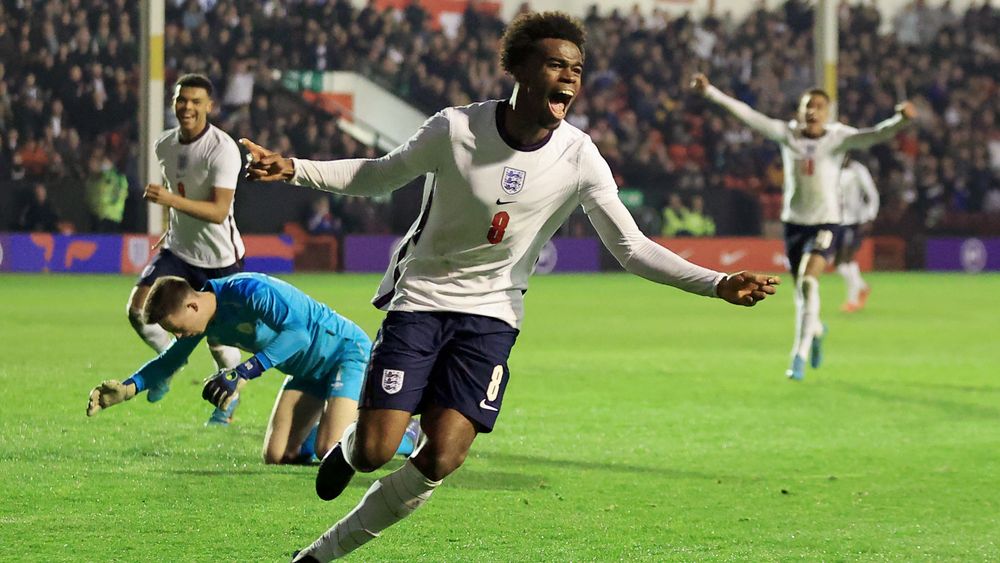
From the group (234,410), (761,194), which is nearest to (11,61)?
(761,194)

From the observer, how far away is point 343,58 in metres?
A: 30.2

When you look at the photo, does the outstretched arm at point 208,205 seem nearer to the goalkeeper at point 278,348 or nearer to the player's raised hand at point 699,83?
the goalkeeper at point 278,348

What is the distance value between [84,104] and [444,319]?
22.3 m

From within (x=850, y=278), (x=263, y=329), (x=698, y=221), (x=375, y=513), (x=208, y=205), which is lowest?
(x=375, y=513)

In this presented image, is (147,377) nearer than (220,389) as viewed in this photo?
No

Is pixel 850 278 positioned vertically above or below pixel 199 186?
below

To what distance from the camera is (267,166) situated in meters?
4.93

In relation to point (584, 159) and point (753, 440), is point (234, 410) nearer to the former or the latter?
point (753, 440)

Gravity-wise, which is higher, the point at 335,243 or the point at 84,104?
the point at 84,104

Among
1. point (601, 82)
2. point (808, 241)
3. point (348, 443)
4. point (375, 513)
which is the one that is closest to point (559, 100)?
point (348, 443)

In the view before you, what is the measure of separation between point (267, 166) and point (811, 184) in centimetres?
Answer: 916

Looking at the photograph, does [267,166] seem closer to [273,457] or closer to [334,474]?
[334,474]

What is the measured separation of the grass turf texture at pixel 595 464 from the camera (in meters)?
5.98

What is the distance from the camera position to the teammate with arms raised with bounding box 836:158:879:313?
1980 cm
